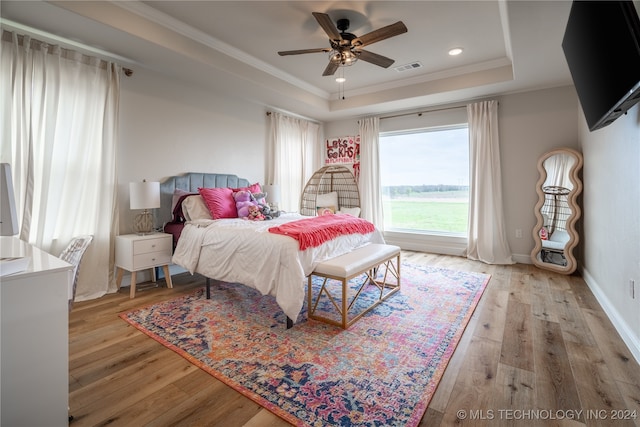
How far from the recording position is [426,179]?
535cm

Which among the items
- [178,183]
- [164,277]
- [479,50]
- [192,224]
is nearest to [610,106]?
[479,50]

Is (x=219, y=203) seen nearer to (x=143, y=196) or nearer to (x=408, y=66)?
(x=143, y=196)

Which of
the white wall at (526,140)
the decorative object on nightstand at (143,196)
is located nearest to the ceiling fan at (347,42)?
the decorative object on nightstand at (143,196)

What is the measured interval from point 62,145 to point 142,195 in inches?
32.1

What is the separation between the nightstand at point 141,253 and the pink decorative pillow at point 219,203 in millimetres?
547

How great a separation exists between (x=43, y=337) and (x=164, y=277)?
2.56 m

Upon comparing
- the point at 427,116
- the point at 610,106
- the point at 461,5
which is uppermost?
the point at 461,5

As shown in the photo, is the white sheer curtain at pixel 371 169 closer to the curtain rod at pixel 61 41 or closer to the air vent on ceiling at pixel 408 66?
the air vent on ceiling at pixel 408 66

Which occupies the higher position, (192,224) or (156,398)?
(192,224)

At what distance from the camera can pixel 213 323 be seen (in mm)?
2469

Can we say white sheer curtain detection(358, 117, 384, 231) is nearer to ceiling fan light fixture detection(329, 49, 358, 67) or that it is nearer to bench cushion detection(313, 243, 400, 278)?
bench cushion detection(313, 243, 400, 278)

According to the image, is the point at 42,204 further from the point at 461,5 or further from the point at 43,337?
the point at 461,5

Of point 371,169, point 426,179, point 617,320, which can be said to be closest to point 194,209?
point 371,169

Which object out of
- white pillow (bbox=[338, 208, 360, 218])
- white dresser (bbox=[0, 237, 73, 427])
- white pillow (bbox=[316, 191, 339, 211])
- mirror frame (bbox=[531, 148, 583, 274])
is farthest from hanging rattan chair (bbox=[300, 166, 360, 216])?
white dresser (bbox=[0, 237, 73, 427])
